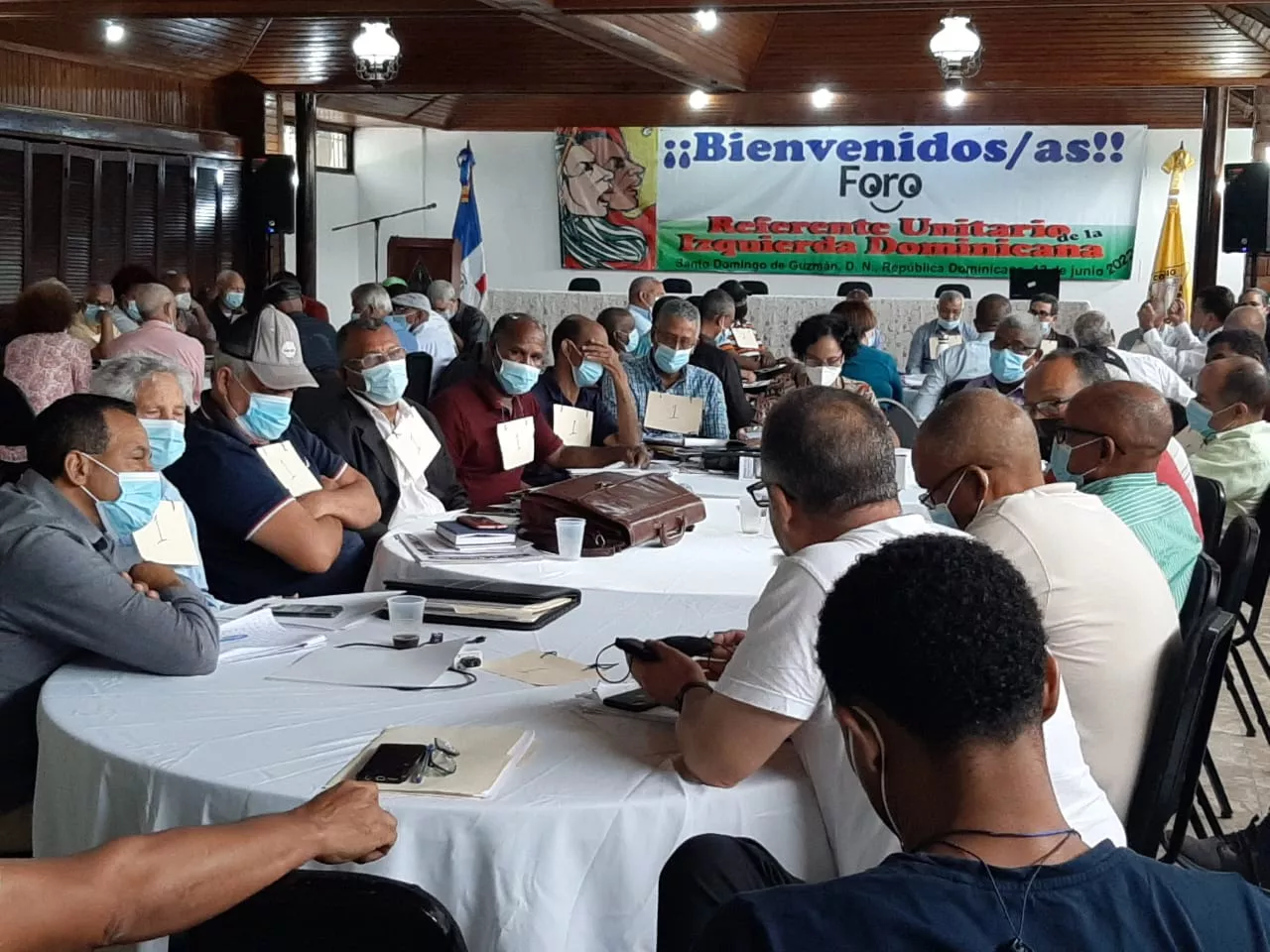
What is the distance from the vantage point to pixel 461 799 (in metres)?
2.07

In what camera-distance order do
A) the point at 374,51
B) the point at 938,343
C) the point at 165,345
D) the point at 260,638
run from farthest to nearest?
the point at 938,343, the point at 374,51, the point at 165,345, the point at 260,638

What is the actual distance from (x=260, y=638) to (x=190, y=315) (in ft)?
30.8

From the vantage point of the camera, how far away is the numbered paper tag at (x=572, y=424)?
5.76 meters

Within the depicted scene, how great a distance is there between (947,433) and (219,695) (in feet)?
4.90

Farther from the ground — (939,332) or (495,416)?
(939,332)

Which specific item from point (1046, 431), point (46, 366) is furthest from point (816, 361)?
point (46, 366)

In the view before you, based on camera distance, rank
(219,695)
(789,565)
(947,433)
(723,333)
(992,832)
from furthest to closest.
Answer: (723,333) → (947,433) → (219,695) → (789,565) → (992,832)

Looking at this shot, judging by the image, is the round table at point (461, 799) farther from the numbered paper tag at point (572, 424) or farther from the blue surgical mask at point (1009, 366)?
the blue surgical mask at point (1009, 366)

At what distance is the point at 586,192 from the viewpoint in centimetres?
1773

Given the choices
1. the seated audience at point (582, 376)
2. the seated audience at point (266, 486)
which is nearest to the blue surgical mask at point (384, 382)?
the seated audience at point (266, 486)

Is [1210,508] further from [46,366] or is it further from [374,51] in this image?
[374,51]

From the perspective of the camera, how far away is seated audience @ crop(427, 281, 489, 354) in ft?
36.7

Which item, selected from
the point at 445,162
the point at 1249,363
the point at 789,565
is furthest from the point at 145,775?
the point at 445,162

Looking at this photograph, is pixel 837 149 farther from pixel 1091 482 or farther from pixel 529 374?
pixel 1091 482
